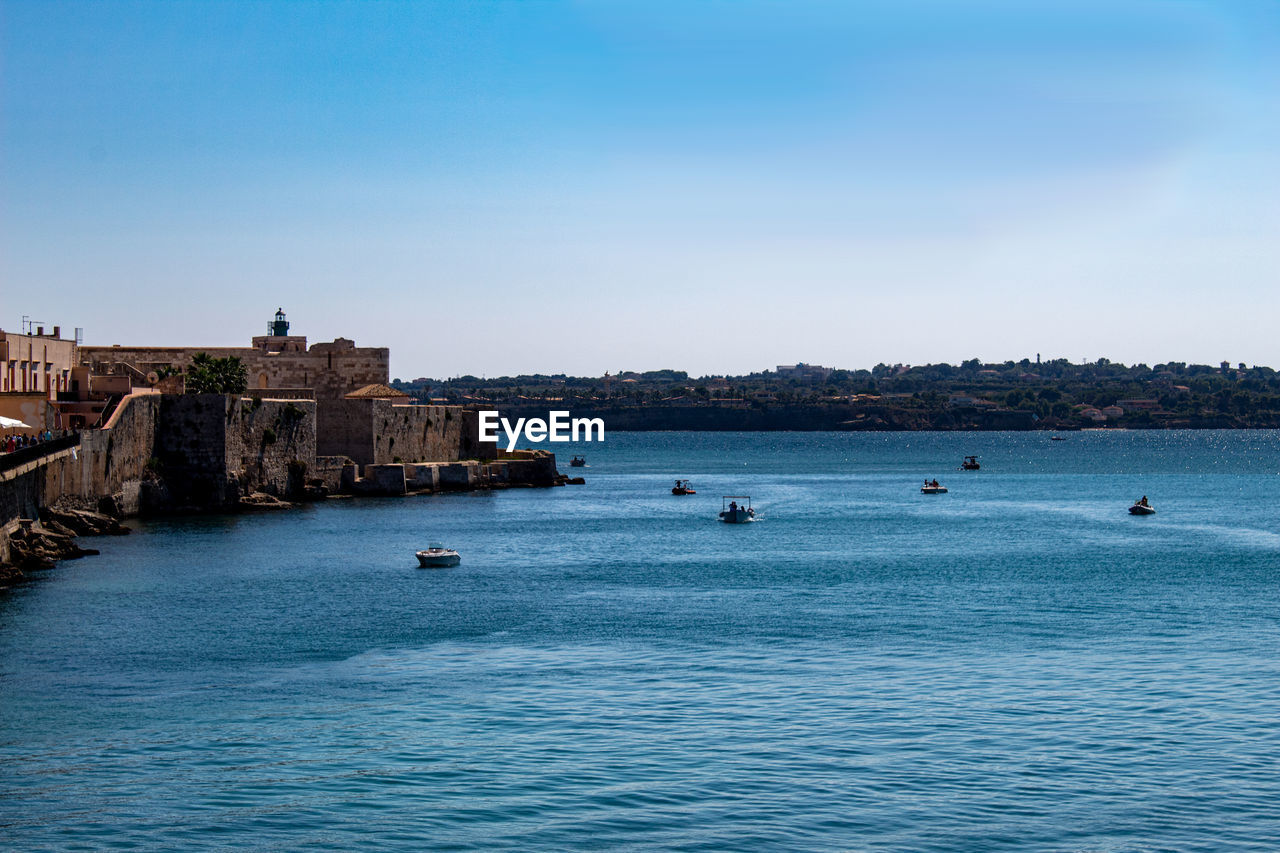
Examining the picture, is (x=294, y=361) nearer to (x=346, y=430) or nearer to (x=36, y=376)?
(x=346, y=430)

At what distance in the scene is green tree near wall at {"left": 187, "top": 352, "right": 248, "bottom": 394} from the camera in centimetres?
5772

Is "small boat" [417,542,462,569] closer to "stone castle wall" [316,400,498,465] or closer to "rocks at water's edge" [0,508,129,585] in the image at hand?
"rocks at water's edge" [0,508,129,585]

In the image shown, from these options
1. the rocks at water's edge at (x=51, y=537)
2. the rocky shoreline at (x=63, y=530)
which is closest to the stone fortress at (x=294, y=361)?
the rocky shoreline at (x=63, y=530)

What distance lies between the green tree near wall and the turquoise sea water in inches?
564

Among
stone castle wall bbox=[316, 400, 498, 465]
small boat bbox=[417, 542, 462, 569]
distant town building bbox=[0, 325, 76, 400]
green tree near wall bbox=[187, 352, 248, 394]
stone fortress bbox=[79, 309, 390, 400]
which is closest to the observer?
small boat bbox=[417, 542, 462, 569]

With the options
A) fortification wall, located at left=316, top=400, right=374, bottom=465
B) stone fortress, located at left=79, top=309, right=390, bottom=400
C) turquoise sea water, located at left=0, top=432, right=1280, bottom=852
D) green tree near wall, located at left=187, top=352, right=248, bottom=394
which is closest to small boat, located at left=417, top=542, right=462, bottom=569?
turquoise sea water, located at left=0, top=432, right=1280, bottom=852

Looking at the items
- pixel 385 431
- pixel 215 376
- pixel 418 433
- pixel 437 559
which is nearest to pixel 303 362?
pixel 418 433

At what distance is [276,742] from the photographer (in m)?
17.9

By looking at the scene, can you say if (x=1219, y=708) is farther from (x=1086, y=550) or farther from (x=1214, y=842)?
(x=1086, y=550)

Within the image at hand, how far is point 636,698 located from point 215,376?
42746 mm

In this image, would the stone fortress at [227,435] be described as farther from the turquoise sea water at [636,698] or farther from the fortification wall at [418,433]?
the turquoise sea water at [636,698]

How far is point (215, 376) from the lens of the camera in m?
58.8

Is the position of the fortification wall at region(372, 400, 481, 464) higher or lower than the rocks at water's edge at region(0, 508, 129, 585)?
higher

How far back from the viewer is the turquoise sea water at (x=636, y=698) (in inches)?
590
